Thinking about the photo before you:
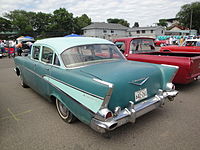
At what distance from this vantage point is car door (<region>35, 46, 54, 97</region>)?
3228mm

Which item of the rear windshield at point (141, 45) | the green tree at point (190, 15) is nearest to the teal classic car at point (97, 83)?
the rear windshield at point (141, 45)

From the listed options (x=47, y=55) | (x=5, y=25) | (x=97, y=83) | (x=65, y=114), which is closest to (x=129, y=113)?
(x=97, y=83)

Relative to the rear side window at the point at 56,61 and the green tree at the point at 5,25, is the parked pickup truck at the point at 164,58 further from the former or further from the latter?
the green tree at the point at 5,25

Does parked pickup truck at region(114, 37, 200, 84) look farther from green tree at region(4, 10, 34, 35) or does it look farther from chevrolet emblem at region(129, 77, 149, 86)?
green tree at region(4, 10, 34, 35)

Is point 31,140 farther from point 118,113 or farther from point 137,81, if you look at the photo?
point 137,81

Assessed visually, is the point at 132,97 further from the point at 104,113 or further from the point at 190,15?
the point at 190,15

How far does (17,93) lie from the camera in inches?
189

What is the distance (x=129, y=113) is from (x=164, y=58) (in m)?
3.07

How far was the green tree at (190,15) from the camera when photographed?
182 feet

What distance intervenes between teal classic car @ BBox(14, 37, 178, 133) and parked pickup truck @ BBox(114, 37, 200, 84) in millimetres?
1577

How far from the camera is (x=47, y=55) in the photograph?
11.3ft

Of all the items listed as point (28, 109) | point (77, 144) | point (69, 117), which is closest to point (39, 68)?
point (28, 109)

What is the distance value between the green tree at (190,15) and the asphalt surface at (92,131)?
6272 centimetres

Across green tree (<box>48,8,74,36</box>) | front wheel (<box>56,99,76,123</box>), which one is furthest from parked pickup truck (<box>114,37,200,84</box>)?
green tree (<box>48,8,74,36</box>)
